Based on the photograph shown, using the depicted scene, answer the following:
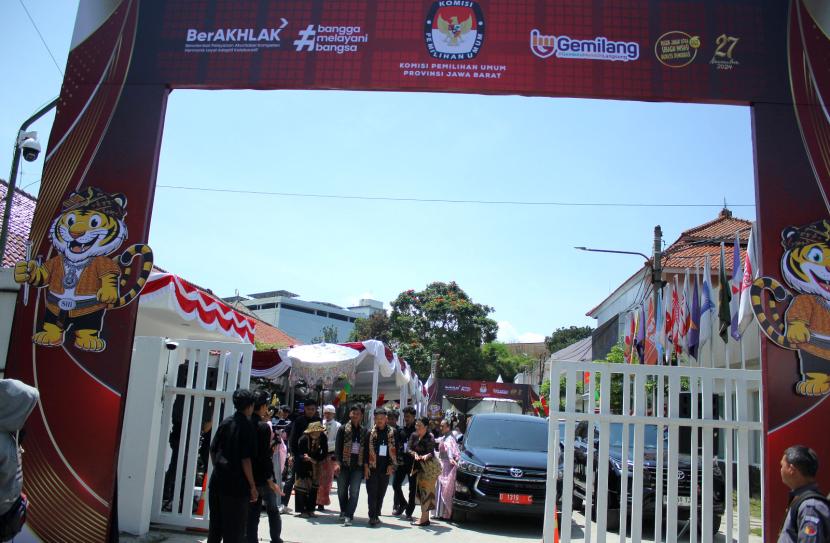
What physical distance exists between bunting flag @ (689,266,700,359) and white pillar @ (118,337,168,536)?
11773mm

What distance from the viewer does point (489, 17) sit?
294 inches

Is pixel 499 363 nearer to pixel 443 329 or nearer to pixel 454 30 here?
pixel 443 329

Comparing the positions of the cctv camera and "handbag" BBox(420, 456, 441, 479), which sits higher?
the cctv camera

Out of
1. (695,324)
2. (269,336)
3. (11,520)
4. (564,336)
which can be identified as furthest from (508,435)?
(564,336)

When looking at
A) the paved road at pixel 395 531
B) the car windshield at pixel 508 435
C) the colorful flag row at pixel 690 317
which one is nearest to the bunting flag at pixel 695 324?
the colorful flag row at pixel 690 317

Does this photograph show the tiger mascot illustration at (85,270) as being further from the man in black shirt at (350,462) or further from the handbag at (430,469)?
the handbag at (430,469)

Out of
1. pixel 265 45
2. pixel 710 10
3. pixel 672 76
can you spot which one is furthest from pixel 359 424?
pixel 710 10

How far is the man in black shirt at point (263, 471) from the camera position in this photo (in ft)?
20.1

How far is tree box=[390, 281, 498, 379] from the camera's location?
1816 inches

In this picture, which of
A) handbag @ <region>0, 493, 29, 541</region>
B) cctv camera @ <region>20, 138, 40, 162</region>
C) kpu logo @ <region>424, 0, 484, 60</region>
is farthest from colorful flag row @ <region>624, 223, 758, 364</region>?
cctv camera @ <region>20, 138, 40, 162</region>

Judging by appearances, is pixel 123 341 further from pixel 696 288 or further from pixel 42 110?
pixel 696 288

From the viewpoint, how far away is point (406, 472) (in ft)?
38.9

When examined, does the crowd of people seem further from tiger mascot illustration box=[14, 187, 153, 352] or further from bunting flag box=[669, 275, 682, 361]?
bunting flag box=[669, 275, 682, 361]

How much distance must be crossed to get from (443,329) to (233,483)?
135 feet
